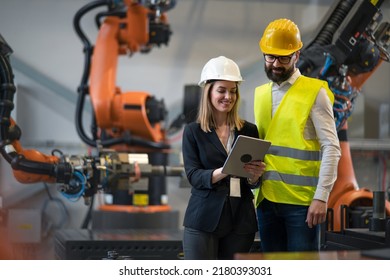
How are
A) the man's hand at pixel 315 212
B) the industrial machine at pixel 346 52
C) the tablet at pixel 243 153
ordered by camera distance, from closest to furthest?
the tablet at pixel 243 153 → the man's hand at pixel 315 212 → the industrial machine at pixel 346 52

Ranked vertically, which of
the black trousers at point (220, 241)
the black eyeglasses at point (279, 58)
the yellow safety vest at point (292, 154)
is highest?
the black eyeglasses at point (279, 58)

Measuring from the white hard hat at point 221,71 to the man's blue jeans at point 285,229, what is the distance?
55 centimetres

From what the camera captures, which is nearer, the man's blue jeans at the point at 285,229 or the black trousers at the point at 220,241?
the black trousers at the point at 220,241

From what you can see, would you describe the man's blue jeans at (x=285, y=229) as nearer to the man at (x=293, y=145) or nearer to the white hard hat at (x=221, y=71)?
the man at (x=293, y=145)

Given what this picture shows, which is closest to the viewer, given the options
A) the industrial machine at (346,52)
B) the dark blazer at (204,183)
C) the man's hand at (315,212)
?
the dark blazer at (204,183)

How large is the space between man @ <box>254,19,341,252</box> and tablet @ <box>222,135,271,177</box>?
23 cm

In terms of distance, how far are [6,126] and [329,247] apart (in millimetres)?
1708

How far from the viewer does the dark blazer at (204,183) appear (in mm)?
2777

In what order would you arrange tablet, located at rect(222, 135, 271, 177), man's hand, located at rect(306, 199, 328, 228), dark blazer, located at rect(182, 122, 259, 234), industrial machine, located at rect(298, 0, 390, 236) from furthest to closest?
industrial machine, located at rect(298, 0, 390, 236), man's hand, located at rect(306, 199, 328, 228), dark blazer, located at rect(182, 122, 259, 234), tablet, located at rect(222, 135, 271, 177)

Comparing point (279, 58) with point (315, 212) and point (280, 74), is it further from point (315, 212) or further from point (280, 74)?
point (315, 212)

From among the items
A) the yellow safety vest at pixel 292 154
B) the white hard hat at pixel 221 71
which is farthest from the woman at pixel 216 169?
the yellow safety vest at pixel 292 154

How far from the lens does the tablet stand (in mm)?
2674

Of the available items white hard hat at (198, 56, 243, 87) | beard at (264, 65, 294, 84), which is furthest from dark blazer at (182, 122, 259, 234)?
beard at (264, 65, 294, 84)

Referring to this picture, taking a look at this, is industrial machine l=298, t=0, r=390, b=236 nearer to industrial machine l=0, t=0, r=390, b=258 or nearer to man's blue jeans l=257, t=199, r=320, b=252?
industrial machine l=0, t=0, r=390, b=258
